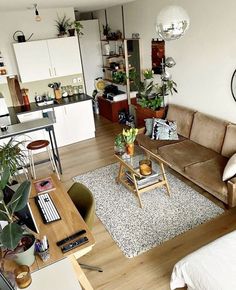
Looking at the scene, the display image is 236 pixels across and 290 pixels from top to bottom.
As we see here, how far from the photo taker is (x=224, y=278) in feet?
6.40

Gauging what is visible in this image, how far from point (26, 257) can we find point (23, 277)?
0.47ft

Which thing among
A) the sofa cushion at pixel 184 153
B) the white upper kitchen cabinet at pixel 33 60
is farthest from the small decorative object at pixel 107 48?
the sofa cushion at pixel 184 153

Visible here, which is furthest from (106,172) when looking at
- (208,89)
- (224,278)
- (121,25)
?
(121,25)

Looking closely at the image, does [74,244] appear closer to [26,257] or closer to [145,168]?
[26,257]

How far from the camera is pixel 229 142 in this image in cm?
390

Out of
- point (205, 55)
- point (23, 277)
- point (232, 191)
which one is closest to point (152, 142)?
point (205, 55)

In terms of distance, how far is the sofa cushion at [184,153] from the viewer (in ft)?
13.2

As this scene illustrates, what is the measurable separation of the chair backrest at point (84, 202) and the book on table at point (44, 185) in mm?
221

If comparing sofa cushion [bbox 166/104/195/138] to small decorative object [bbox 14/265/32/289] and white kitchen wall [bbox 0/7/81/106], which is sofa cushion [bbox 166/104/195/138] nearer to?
white kitchen wall [bbox 0/7/81/106]

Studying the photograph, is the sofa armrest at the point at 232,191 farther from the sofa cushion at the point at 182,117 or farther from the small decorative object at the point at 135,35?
the small decorative object at the point at 135,35

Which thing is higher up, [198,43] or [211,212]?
[198,43]

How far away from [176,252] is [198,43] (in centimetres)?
315

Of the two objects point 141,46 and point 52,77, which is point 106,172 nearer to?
point 52,77

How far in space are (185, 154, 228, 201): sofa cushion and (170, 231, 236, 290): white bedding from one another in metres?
1.15
